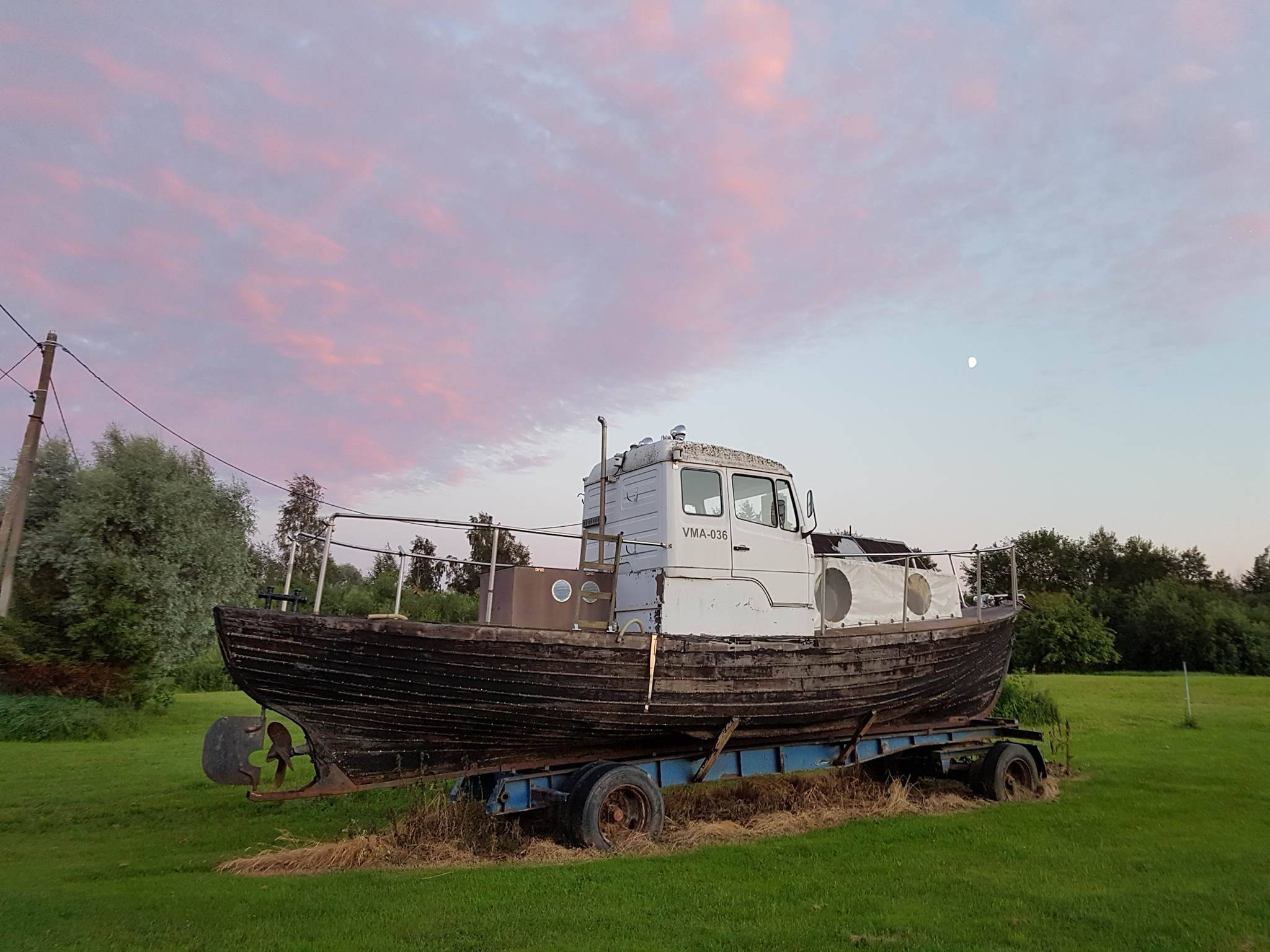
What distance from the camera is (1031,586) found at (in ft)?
204

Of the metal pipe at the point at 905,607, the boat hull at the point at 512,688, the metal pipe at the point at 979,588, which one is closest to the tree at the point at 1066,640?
the metal pipe at the point at 979,588

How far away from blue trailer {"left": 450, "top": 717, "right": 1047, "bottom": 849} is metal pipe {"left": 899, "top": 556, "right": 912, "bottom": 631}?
1291 mm

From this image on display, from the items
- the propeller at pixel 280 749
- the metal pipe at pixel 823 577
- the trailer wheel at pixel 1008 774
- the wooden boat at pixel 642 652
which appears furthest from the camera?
the trailer wheel at pixel 1008 774

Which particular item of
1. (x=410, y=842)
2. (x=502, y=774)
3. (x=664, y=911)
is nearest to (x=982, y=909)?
(x=664, y=911)

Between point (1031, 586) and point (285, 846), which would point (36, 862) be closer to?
point (285, 846)

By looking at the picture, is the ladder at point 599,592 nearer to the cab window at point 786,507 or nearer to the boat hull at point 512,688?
the boat hull at point 512,688

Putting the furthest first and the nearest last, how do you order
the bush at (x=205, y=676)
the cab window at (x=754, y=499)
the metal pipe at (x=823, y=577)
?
the bush at (x=205, y=676), the metal pipe at (x=823, y=577), the cab window at (x=754, y=499)

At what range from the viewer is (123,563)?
1941 centimetres

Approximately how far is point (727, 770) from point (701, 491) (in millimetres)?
2990

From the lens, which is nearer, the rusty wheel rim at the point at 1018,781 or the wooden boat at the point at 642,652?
the wooden boat at the point at 642,652

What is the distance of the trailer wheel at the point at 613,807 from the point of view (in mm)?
7586

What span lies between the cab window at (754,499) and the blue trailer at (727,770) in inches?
90.6

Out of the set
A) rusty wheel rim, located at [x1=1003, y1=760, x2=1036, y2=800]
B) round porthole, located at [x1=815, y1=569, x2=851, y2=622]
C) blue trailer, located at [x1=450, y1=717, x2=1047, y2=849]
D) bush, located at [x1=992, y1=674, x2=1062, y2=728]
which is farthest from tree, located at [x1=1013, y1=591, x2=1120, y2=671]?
round porthole, located at [x1=815, y1=569, x2=851, y2=622]

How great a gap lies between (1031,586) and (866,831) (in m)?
59.9
